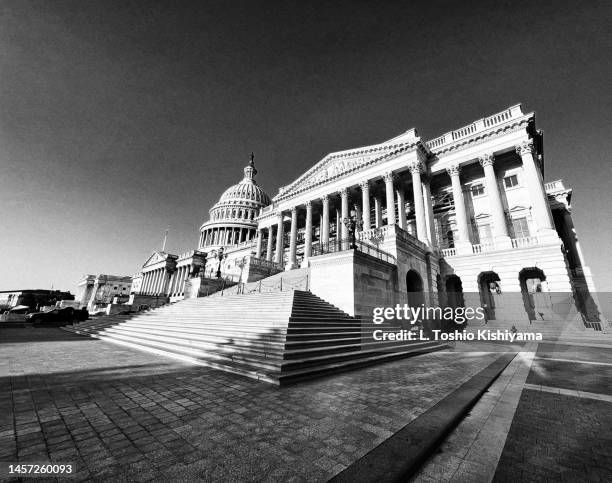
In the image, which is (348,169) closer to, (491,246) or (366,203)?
(366,203)

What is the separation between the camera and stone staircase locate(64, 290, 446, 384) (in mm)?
7711

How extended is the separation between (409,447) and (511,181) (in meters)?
32.1

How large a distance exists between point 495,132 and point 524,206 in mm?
7798

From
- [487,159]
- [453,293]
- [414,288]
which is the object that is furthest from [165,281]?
[487,159]

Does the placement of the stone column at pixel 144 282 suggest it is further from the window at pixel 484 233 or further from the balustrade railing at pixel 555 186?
the balustrade railing at pixel 555 186

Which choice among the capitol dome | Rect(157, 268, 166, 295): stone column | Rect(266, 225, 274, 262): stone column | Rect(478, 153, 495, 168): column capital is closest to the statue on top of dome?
the capitol dome

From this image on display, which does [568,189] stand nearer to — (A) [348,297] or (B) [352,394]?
(A) [348,297]

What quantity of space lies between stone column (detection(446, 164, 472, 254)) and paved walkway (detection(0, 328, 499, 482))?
66.8 feet

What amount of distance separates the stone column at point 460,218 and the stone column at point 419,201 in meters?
3.30

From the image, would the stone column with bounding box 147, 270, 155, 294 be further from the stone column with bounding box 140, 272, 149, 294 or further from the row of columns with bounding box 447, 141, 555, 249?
the row of columns with bounding box 447, 141, 555, 249

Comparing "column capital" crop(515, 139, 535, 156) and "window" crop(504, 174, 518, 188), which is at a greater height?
"column capital" crop(515, 139, 535, 156)

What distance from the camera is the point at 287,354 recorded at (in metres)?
7.87

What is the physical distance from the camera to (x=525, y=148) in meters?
23.4

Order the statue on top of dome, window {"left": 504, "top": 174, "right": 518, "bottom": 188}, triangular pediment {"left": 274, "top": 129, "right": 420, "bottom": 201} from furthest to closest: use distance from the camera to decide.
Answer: the statue on top of dome, triangular pediment {"left": 274, "top": 129, "right": 420, "bottom": 201}, window {"left": 504, "top": 174, "right": 518, "bottom": 188}
